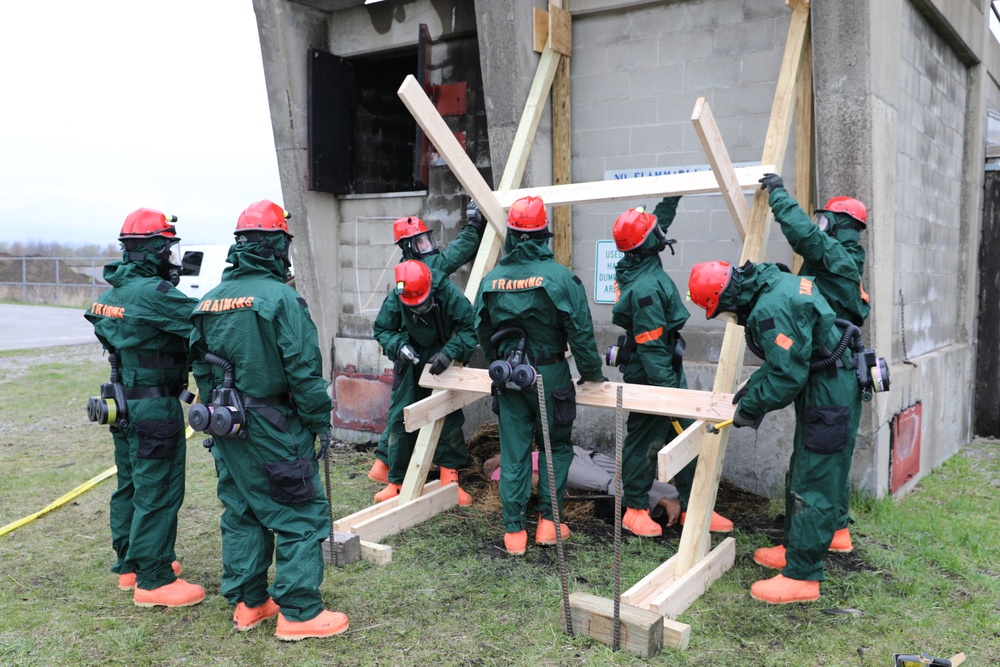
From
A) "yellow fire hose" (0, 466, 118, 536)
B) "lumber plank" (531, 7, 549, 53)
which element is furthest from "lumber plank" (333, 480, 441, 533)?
"lumber plank" (531, 7, 549, 53)

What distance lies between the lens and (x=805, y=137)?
582 centimetres

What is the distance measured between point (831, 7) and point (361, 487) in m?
5.00

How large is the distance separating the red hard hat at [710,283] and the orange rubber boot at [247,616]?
2.82 m

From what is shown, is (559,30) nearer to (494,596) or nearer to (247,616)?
(494,596)

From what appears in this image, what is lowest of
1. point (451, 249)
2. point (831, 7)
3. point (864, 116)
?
point (451, 249)

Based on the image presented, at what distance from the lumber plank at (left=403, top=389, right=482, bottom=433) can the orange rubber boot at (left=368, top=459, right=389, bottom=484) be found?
1.18 meters

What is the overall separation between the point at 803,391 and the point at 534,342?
65.2 inches

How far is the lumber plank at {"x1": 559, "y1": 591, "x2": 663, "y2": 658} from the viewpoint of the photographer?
3.80 m

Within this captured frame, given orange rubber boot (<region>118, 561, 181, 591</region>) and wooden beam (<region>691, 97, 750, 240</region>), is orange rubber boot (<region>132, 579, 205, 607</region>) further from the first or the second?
wooden beam (<region>691, 97, 750, 240</region>)

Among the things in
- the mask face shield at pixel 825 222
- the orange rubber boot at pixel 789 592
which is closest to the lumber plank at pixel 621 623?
the orange rubber boot at pixel 789 592

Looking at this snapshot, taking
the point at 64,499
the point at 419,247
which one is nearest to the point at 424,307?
the point at 419,247

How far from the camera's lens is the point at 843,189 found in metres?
5.52

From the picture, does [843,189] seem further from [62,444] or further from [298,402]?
[62,444]

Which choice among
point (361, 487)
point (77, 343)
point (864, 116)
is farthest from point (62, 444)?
point (77, 343)
